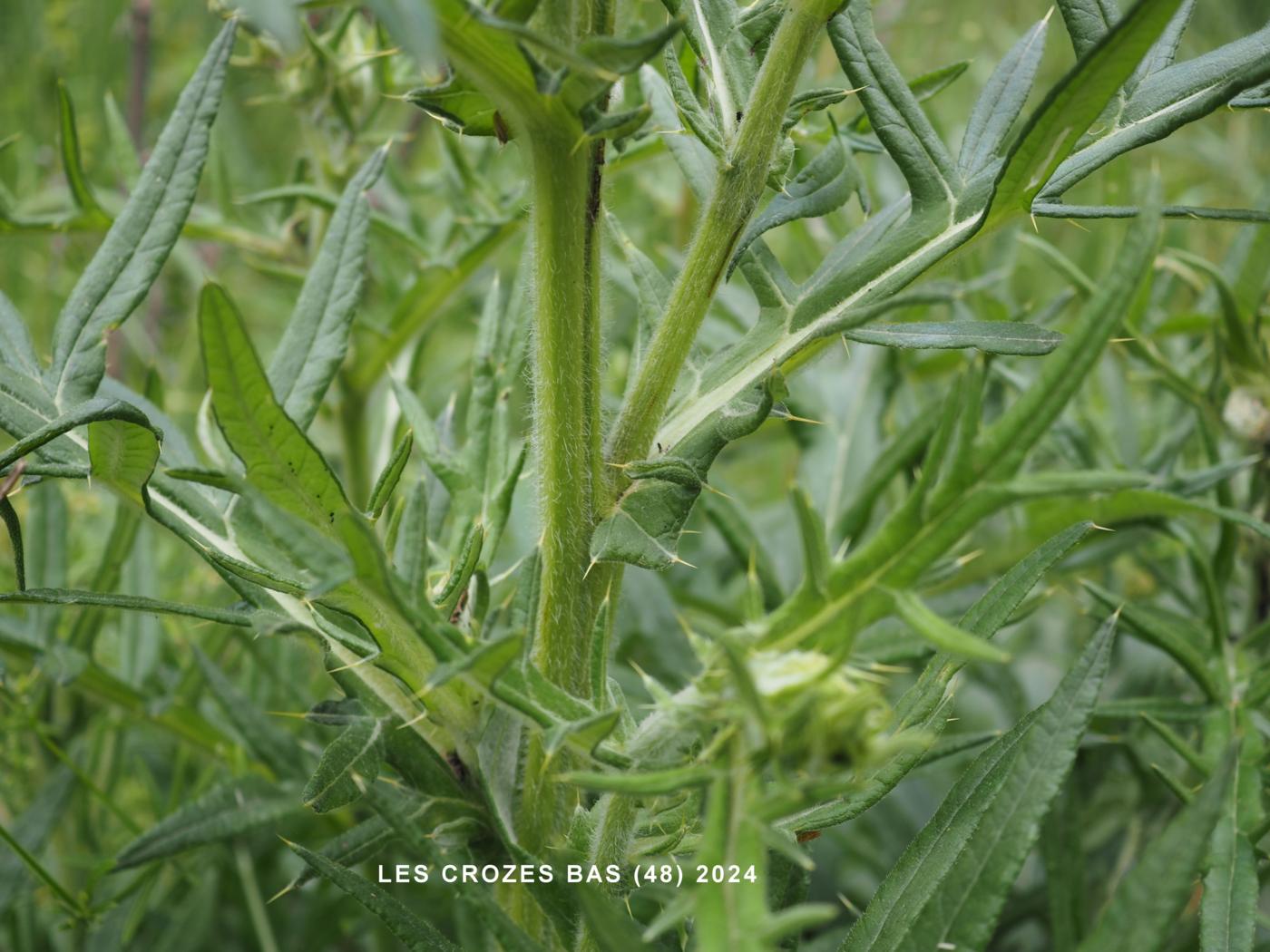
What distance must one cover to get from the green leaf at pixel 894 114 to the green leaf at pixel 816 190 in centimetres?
6

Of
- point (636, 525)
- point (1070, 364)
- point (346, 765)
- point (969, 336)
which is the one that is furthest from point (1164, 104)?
point (346, 765)

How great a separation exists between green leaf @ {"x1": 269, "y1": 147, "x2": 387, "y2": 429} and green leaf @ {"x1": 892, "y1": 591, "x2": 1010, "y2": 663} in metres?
0.48

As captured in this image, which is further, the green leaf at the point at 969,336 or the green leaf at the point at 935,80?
the green leaf at the point at 935,80

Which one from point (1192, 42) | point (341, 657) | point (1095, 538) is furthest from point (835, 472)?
point (1192, 42)

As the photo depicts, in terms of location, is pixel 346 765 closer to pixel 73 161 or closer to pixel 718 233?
pixel 718 233

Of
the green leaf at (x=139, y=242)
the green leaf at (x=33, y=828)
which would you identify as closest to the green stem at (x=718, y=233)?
the green leaf at (x=139, y=242)

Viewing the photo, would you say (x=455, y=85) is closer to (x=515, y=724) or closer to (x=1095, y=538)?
(x=515, y=724)

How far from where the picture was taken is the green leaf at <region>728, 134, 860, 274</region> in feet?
2.40

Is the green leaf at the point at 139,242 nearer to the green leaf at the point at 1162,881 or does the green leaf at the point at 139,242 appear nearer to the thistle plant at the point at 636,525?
the thistle plant at the point at 636,525

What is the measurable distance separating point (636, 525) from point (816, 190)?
26cm

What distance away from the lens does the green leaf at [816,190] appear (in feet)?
2.40

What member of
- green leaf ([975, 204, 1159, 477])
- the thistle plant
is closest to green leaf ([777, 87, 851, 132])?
the thistle plant

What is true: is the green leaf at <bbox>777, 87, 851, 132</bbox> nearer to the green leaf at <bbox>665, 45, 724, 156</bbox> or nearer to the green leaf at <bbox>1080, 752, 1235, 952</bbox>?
the green leaf at <bbox>665, 45, 724, 156</bbox>

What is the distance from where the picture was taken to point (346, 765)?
660 millimetres
